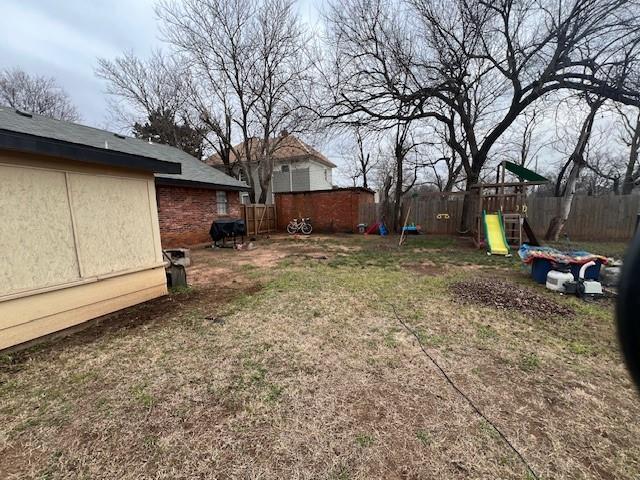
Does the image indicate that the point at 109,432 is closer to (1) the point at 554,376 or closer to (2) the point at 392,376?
(2) the point at 392,376

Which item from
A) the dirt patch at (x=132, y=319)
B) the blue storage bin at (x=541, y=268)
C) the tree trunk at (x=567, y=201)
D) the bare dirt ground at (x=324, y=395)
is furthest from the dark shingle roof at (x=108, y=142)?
the tree trunk at (x=567, y=201)

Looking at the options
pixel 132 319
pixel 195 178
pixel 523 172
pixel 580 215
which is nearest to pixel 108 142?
pixel 195 178

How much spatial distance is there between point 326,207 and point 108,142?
9618mm

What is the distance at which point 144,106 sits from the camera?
17.5 m

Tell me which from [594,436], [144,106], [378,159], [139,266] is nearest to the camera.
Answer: [594,436]

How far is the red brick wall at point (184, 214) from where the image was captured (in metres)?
9.42

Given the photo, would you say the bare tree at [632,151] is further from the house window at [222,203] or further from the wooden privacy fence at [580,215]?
the house window at [222,203]

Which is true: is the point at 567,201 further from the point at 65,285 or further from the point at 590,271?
the point at 65,285

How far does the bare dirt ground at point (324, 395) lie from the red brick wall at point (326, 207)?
35.0 feet

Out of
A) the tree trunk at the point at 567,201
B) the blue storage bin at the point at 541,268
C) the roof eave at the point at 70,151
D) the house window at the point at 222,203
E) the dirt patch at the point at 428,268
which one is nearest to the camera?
the roof eave at the point at 70,151

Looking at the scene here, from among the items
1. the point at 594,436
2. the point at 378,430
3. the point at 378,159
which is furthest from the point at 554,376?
the point at 378,159

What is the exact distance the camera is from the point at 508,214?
8555mm

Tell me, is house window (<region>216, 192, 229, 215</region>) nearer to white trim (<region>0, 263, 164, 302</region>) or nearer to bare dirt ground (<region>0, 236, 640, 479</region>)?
white trim (<region>0, 263, 164, 302</region>)

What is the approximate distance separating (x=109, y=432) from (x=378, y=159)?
2538 cm
